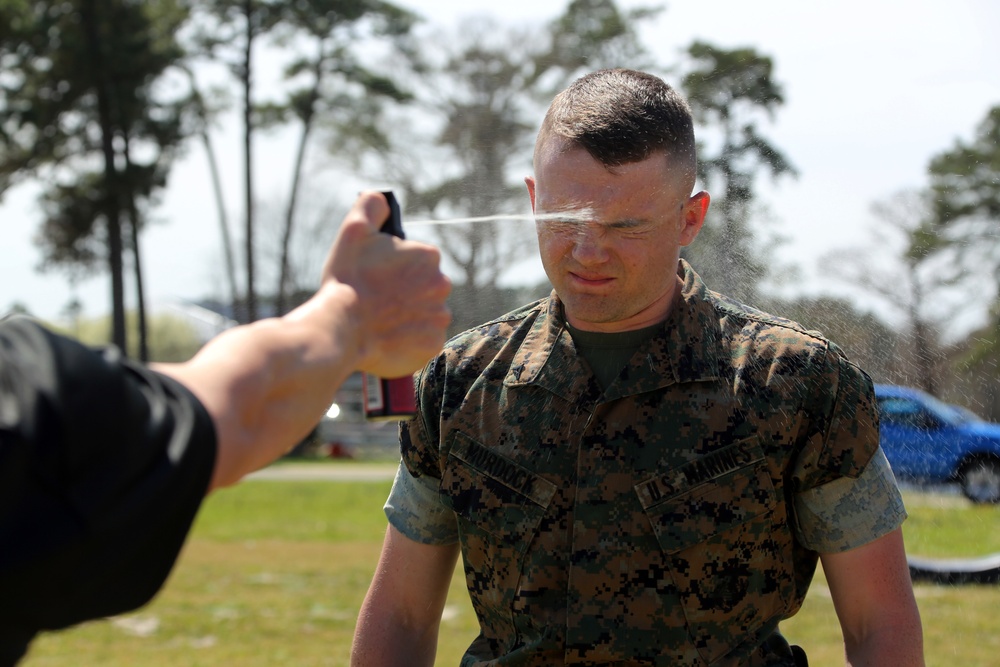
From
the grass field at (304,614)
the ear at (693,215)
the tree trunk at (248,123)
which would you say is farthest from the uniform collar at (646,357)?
the tree trunk at (248,123)

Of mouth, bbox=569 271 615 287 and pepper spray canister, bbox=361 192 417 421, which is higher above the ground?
mouth, bbox=569 271 615 287

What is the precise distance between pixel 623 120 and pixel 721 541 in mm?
949

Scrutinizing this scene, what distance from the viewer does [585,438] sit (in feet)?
8.43

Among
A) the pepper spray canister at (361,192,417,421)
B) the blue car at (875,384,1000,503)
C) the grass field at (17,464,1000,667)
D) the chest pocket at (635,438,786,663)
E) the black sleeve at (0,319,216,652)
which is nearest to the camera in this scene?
the black sleeve at (0,319,216,652)

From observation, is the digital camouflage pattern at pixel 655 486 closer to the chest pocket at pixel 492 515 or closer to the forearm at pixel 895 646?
the chest pocket at pixel 492 515

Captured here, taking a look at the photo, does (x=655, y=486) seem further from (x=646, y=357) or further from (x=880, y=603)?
(x=880, y=603)

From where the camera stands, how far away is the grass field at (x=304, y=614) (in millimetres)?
6898

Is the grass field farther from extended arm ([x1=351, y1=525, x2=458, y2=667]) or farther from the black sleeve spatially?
the black sleeve

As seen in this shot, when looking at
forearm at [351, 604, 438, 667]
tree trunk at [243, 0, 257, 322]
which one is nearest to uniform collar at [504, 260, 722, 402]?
forearm at [351, 604, 438, 667]

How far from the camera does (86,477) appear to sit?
49.3 inches

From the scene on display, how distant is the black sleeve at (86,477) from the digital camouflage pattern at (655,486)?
1.27 m

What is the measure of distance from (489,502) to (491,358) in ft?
1.25

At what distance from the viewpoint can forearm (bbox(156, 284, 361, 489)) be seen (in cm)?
143

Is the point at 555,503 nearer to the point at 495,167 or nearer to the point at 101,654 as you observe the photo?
the point at 495,167
